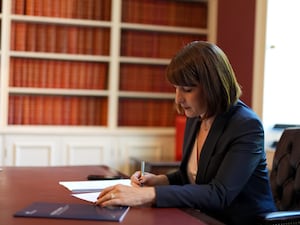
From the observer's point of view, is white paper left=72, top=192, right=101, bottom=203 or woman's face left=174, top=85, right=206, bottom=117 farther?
woman's face left=174, top=85, right=206, bottom=117

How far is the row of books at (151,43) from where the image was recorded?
3820 millimetres

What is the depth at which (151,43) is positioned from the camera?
153 inches

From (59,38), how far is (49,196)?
7.87ft

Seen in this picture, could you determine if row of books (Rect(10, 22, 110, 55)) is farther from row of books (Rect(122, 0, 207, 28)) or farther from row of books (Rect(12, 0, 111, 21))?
row of books (Rect(122, 0, 207, 28))

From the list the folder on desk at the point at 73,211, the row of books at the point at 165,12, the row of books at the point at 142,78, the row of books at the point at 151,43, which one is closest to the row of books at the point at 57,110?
the row of books at the point at 142,78

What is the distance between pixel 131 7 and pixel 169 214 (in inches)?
110

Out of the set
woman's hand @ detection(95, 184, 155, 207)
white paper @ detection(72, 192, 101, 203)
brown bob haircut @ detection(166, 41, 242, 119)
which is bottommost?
white paper @ detection(72, 192, 101, 203)

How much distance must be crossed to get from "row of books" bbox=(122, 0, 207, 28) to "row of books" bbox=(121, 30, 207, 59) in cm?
10

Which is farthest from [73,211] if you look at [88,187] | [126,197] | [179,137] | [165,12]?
[165,12]

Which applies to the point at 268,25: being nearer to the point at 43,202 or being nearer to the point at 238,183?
the point at 238,183

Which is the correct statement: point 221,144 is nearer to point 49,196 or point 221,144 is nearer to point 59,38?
point 49,196

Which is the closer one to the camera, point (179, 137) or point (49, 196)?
point (49, 196)

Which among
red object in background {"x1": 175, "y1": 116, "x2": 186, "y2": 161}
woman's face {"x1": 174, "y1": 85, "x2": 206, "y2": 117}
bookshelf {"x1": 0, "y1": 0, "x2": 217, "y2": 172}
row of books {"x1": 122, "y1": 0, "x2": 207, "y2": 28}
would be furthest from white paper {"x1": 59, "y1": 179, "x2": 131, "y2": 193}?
row of books {"x1": 122, "y1": 0, "x2": 207, "y2": 28}

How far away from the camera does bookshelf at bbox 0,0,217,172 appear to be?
360cm
